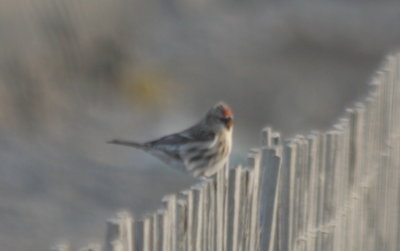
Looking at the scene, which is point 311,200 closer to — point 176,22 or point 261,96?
point 261,96

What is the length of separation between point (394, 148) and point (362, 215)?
0.83m

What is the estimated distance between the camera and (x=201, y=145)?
7074 mm

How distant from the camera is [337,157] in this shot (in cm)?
600

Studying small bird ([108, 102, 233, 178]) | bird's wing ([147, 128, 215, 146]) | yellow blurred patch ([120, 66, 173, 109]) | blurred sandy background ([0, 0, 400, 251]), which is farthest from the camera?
yellow blurred patch ([120, 66, 173, 109])

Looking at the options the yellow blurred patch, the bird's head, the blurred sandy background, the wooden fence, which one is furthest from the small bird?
the yellow blurred patch

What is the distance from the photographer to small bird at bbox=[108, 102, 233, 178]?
6.91m

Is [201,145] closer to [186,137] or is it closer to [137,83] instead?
[186,137]

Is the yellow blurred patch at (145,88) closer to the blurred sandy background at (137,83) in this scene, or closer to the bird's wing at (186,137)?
the blurred sandy background at (137,83)

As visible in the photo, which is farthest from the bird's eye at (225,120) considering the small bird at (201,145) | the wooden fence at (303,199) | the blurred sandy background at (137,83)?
the blurred sandy background at (137,83)

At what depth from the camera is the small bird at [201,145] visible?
691 centimetres

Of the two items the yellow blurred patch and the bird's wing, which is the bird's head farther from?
the yellow blurred patch

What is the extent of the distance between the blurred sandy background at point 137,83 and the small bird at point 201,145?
3.99 meters

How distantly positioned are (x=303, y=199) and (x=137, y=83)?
11380mm

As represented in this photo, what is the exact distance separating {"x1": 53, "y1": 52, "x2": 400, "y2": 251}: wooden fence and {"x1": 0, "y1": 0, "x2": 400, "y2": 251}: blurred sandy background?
4.57 m
